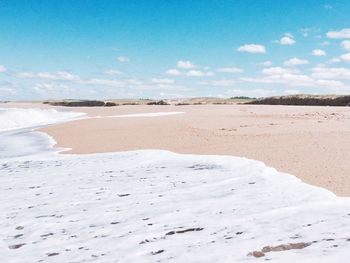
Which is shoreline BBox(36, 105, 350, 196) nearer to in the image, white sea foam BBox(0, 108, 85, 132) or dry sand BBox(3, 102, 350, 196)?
dry sand BBox(3, 102, 350, 196)

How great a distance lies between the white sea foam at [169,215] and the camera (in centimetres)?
507

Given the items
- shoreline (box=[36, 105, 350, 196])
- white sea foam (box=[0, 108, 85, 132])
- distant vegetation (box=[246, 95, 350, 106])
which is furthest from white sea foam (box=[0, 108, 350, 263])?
distant vegetation (box=[246, 95, 350, 106])

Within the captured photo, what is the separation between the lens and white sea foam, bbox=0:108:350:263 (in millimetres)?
5074

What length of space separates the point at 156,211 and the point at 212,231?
4.43 ft

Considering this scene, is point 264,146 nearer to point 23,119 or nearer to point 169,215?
point 169,215

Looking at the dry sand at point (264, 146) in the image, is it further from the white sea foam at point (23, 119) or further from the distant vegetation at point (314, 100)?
the distant vegetation at point (314, 100)

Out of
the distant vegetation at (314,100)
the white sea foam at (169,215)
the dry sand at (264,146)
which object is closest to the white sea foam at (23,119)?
the dry sand at (264,146)

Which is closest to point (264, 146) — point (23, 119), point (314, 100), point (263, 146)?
point (263, 146)

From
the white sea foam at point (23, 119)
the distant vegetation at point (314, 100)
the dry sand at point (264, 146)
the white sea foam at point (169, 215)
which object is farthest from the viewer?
the distant vegetation at point (314, 100)

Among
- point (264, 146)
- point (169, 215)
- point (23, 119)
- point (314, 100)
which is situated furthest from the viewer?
point (314, 100)

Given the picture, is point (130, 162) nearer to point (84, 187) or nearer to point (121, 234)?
point (84, 187)

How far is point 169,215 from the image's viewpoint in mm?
6516

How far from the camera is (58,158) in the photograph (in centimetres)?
1302

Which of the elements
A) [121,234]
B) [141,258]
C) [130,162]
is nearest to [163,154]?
[130,162]
